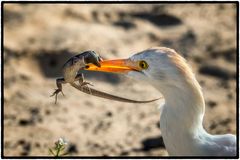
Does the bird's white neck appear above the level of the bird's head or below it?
below

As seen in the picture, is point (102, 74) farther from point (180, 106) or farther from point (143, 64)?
point (180, 106)

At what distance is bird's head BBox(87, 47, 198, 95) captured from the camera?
389 centimetres

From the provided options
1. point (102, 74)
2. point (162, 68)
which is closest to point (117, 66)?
point (162, 68)

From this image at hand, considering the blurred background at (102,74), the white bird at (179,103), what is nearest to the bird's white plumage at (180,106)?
the white bird at (179,103)

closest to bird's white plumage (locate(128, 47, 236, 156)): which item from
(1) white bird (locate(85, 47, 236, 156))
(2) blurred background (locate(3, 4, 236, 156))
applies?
(1) white bird (locate(85, 47, 236, 156))

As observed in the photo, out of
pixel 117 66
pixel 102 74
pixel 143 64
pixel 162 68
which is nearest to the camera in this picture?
pixel 162 68

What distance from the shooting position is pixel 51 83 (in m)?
7.75

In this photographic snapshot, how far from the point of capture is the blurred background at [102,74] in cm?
668

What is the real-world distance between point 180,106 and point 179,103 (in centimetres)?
2

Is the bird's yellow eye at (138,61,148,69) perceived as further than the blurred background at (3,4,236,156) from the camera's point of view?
No

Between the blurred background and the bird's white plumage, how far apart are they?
2354 mm

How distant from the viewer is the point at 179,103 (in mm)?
3959

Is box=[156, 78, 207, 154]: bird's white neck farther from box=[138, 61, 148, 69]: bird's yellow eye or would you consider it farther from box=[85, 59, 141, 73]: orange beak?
box=[85, 59, 141, 73]: orange beak

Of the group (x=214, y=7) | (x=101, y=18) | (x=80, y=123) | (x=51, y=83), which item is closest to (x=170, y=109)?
(x=80, y=123)
